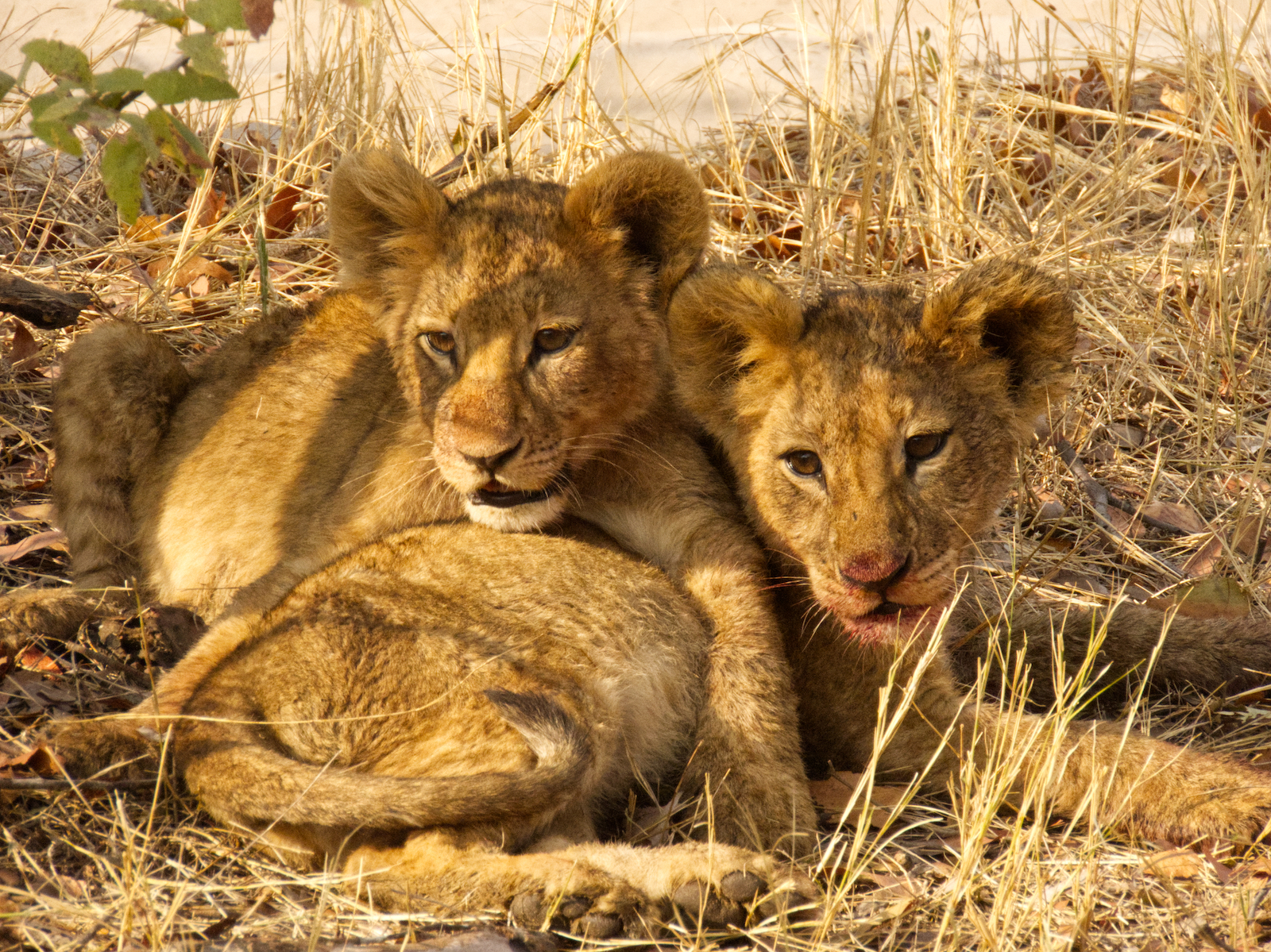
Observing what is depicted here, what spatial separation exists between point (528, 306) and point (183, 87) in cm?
153

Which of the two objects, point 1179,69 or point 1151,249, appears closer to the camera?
point 1151,249

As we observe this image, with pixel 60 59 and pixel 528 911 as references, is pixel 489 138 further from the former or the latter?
pixel 528 911

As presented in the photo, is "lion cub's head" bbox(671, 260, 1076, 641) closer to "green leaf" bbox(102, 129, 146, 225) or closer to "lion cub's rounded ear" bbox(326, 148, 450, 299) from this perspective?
"lion cub's rounded ear" bbox(326, 148, 450, 299)

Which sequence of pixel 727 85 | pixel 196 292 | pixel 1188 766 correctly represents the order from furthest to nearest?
pixel 727 85, pixel 196 292, pixel 1188 766

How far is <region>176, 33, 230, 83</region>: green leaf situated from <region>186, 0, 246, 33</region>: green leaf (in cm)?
11

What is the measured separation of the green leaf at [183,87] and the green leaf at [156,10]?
0.10m

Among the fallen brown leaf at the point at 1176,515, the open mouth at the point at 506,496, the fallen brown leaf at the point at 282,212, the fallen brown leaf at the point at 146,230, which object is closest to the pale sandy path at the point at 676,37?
the fallen brown leaf at the point at 282,212

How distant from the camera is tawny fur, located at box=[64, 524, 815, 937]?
9.25 feet

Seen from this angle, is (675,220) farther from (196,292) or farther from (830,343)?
(196,292)

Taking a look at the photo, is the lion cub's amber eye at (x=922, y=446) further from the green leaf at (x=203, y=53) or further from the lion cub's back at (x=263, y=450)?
the green leaf at (x=203, y=53)

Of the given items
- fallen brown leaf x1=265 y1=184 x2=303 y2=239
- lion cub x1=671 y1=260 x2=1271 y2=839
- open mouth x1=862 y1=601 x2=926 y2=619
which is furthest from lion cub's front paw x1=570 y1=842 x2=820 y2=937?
fallen brown leaf x1=265 y1=184 x2=303 y2=239

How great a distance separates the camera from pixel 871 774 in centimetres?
296

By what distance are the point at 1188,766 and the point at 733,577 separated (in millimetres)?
1354

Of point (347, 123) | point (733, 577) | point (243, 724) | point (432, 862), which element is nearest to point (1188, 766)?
point (733, 577)
